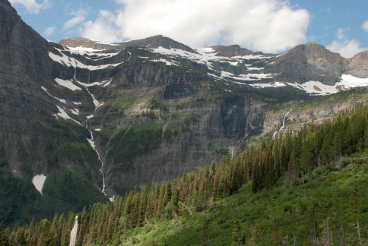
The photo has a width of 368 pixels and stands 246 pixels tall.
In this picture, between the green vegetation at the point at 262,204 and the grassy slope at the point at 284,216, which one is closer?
the grassy slope at the point at 284,216

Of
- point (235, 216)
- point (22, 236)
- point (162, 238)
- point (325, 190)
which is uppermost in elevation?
point (325, 190)

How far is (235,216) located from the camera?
300ft

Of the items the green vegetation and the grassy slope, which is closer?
the grassy slope

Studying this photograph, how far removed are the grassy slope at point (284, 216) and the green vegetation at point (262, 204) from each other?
20 cm

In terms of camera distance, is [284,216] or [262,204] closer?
[284,216]

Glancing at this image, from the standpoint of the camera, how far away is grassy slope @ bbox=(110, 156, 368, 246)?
62.8 metres

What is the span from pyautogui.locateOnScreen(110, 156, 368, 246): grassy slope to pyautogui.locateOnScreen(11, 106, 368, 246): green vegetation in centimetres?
20

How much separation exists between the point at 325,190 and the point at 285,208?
32.4 ft

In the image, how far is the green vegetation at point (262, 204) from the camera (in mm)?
66738

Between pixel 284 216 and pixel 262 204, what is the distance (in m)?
15.5

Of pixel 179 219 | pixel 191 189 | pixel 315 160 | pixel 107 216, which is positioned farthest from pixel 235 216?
pixel 107 216

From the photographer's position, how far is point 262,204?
305ft

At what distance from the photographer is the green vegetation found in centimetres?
6674

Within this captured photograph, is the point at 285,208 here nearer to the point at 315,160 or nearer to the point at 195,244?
the point at 195,244
